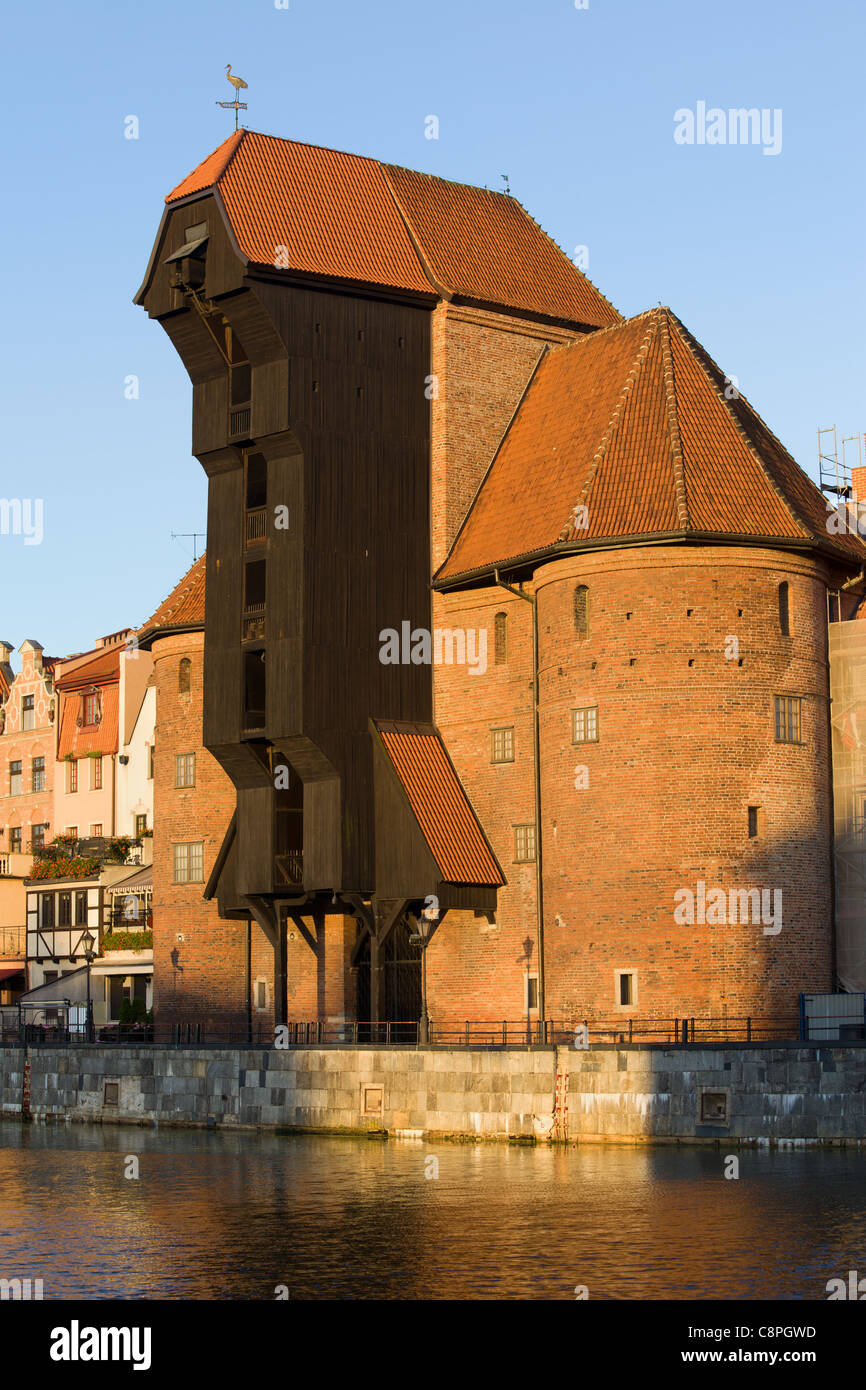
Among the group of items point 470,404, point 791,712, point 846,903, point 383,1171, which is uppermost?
point 470,404

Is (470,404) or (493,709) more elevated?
(470,404)

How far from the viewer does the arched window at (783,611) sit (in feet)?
152

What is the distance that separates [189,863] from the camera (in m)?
56.8

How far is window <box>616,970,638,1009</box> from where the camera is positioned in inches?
1752

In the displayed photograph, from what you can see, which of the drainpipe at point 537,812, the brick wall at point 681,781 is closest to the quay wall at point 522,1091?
the brick wall at point 681,781

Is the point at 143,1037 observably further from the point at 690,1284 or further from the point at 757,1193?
the point at 690,1284

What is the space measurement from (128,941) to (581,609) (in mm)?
25603

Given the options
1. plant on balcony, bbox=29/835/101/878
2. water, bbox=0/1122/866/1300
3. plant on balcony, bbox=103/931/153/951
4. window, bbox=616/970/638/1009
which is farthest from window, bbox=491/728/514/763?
plant on balcony, bbox=29/835/101/878

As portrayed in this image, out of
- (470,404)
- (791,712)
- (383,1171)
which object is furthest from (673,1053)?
(470,404)

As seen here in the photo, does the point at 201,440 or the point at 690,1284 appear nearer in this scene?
the point at 690,1284

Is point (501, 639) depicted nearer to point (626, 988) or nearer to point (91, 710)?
point (626, 988)
